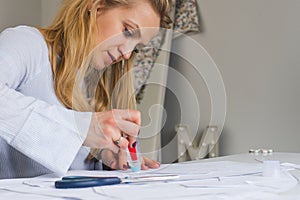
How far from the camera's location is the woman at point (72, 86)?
746mm

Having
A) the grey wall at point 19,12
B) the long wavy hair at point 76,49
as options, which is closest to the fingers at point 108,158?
the long wavy hair at point 76,49

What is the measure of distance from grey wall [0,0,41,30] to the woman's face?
181 centimetres

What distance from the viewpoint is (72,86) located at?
3.43 ft

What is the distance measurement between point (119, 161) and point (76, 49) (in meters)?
0.27

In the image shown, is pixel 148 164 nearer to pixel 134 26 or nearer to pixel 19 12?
pixel 134 26

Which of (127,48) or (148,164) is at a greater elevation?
(127,48)

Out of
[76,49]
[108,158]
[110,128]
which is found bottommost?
[108,158]

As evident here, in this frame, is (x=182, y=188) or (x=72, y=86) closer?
(x=182, y=188)

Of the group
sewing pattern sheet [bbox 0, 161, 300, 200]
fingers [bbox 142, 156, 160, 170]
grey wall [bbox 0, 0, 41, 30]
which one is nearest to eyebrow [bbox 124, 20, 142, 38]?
fingers [bbox 142, 156, 160, 170]

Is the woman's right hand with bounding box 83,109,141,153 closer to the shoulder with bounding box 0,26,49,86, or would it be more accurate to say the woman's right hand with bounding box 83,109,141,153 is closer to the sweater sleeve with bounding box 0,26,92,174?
the sweater sleeve with bounding box 0,26,92,174

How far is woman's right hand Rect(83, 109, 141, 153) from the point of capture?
31.5 inches

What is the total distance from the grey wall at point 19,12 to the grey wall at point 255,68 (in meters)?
1.15

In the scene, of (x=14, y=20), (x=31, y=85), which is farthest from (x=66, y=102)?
(x=14, y=20)

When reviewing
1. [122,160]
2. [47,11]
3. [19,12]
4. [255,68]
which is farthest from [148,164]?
[47,11]
